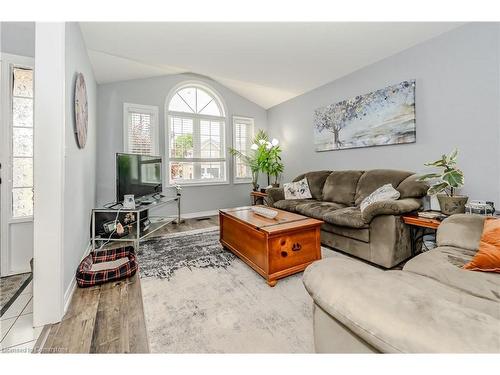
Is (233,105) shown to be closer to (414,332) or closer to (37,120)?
(37,120)

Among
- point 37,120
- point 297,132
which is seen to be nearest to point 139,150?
point 37,120

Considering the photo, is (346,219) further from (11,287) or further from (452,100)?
(11,287)

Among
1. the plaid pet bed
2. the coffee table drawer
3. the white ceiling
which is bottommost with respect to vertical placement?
the plaid pet bed

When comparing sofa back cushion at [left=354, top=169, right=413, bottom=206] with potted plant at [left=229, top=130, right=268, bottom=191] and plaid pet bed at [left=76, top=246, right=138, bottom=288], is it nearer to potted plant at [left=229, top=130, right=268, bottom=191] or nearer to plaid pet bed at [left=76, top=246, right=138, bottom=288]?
potted plant at [left=229, top=130, right=268, bottom=191]

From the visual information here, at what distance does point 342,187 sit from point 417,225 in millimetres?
1230

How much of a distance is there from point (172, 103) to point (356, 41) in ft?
10.9

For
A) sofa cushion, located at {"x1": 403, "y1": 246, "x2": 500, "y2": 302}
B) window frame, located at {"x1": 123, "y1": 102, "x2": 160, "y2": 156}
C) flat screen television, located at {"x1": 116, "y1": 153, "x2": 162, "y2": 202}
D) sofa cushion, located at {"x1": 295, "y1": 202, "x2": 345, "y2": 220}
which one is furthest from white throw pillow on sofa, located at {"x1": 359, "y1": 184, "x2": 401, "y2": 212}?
window frame, located at {"x1": 123, "y1": 102, "x2": 160, "y2": 156}

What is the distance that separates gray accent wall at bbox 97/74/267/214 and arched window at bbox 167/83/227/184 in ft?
0.48

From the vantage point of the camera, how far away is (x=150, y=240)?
124 inches

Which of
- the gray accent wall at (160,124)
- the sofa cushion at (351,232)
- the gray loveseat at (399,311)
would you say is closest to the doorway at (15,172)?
the gray accent wall at (160,124)

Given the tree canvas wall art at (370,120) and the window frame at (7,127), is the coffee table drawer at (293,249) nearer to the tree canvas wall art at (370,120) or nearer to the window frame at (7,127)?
the tree canvas wall art at (370,120)

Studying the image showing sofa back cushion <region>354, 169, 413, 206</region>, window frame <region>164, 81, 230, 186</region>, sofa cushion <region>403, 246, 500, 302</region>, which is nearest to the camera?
sofa cushion <region>403, 246, 500, 302</region>

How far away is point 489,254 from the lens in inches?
46.2

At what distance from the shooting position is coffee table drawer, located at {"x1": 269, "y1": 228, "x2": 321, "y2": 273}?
189 cm
